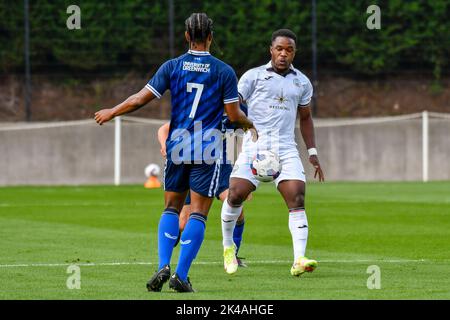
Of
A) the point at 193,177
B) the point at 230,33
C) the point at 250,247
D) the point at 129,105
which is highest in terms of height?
the point at 230,33

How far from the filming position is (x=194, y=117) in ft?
32.0

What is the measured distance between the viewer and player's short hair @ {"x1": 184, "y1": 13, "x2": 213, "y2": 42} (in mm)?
9676

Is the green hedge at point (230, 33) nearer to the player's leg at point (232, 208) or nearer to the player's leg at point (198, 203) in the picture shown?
the player's leg at point (232, 208)

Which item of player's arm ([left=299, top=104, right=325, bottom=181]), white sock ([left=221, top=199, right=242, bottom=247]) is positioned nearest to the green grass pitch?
white sock ([left=221, top=199, right=242, bottom=247])

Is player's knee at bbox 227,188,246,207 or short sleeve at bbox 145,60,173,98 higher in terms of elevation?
short sleeve at bbox 145,60,173,98

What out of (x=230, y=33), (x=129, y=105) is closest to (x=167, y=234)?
(x=129, y=105)

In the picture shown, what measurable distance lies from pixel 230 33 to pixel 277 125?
20.4 m

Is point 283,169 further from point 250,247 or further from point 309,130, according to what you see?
point 250,247

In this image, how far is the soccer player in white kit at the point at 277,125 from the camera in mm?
11438

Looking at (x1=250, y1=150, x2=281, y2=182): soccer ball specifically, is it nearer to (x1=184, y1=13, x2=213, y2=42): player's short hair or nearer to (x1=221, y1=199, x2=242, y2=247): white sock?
(x1=221, y1=199, x2=242, y2=247): white sock

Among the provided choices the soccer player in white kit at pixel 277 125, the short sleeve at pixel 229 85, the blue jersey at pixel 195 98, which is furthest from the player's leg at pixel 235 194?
the short sleeve at pixel 229 85

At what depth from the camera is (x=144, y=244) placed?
48.1ft

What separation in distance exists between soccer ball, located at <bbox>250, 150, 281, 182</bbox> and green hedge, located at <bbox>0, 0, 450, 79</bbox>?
20.0 meters

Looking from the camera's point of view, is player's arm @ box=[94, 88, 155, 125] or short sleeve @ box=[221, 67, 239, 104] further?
short sleeve @ box=[221, 67, 239, 104]
